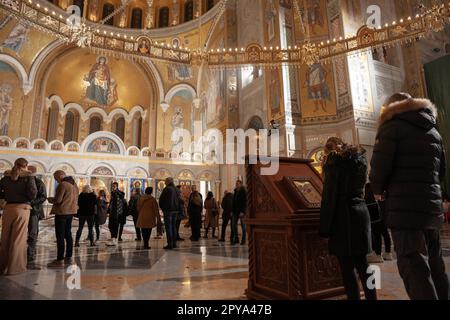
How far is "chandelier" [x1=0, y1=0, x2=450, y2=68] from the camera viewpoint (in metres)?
6.91

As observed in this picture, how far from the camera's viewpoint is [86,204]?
614cm

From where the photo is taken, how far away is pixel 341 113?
12289 millimetres

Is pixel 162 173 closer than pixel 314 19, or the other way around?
pixel 314 19

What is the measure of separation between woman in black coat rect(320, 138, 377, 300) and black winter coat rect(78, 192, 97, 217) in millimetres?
5399

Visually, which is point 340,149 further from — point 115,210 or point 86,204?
point 115,210

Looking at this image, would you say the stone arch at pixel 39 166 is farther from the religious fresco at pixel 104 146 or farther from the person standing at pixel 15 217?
the person standing at pixel 15 217

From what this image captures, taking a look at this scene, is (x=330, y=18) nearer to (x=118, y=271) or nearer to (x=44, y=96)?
(x=118, y=271)

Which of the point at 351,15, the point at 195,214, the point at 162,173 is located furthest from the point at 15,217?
the point at 162,173

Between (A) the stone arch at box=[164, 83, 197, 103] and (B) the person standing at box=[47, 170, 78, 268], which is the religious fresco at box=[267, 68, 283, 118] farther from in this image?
(B) the person standing at box=[47, 170, 78, 268]

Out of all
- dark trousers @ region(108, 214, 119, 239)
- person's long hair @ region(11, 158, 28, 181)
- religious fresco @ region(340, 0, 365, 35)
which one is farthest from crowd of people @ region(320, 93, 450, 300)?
religious fresco @ region(340, 0, 365, 35)

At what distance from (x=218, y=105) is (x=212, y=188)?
17.4 ft

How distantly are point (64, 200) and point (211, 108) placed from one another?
15.5 m
